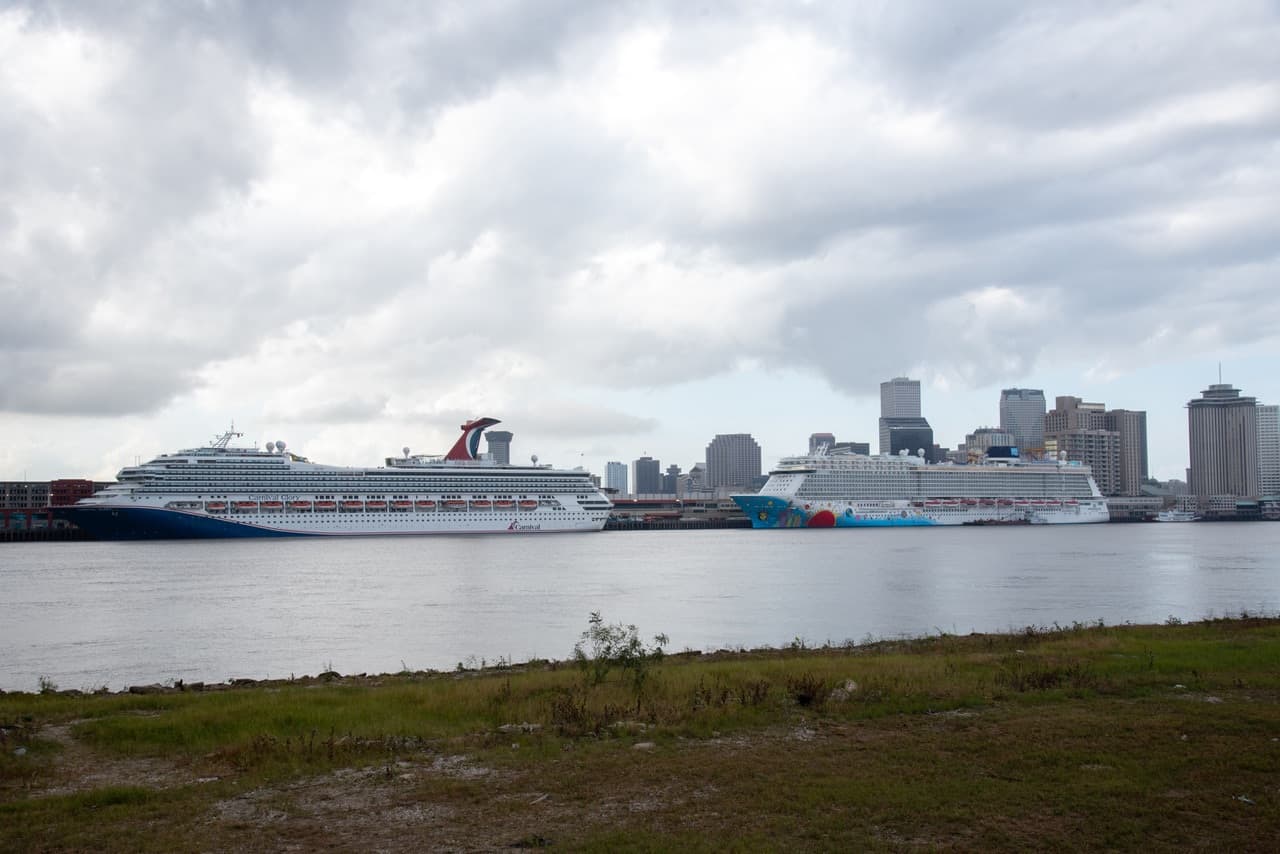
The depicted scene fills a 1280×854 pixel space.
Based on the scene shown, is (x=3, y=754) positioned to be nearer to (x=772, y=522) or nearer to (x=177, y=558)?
(x=177, y=558)

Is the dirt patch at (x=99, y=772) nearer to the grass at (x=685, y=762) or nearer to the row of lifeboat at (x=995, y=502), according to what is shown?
the grass at (x=685, y=762)

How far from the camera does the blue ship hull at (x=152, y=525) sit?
8394cm

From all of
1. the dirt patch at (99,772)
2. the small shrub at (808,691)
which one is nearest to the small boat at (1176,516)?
the small shrub at (808,691)

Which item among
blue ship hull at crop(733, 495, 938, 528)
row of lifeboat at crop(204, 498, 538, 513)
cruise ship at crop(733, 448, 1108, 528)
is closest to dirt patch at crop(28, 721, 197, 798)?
row of lifeboat at crop(204, 498, 538, 513)

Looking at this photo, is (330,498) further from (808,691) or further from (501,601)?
(808,691)

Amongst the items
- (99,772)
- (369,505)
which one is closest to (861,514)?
(369,505)

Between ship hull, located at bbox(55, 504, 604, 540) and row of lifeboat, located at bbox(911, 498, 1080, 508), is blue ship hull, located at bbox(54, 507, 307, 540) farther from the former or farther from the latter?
row of lifeboat, located at bbox(911, 498, 1080, 508)

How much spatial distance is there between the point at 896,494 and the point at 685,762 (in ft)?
392

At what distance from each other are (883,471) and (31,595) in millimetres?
101508

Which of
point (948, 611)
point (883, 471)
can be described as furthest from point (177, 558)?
point (883, 471)

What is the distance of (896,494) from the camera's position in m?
124

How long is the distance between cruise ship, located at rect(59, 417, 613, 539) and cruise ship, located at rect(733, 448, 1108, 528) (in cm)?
2496

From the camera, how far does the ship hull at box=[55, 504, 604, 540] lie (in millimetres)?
84438

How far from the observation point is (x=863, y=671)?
14.0 m
